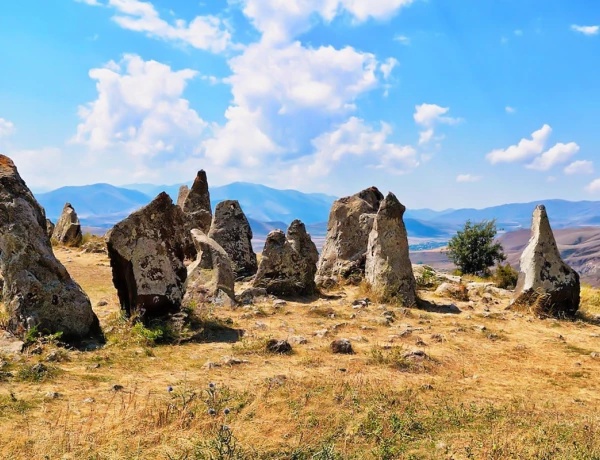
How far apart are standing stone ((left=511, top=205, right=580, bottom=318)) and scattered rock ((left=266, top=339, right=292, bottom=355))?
7950mm

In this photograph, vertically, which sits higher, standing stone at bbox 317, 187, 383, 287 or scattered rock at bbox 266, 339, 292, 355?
standing stone at bbox 317, 187, 383, 287

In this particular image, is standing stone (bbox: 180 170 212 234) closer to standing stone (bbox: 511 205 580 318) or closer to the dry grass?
the dry grass

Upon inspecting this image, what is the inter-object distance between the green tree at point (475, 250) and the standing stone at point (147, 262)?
20.8 meters

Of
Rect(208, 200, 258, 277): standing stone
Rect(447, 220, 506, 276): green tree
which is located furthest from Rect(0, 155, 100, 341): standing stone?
Rect(447, 220, 506, 276): green tree

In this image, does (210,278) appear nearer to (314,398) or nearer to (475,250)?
(314,398)

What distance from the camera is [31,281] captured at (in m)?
8.52

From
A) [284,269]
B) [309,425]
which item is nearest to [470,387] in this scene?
[309,425]

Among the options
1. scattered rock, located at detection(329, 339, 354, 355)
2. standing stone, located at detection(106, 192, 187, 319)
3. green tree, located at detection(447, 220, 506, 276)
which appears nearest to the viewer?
scattered rock, located at detection(329, 339, 354, 355)

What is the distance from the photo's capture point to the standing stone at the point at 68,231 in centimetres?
2640

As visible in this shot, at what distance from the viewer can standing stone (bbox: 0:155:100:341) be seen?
842cm

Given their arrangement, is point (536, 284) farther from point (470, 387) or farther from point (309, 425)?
point (309, 425)

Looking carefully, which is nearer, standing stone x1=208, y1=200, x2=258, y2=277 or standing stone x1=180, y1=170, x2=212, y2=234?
standing stone x1=208, y1=200, x2=258, y2=277

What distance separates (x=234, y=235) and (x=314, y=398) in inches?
504

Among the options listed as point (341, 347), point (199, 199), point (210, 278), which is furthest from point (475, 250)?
point (341, 347)
